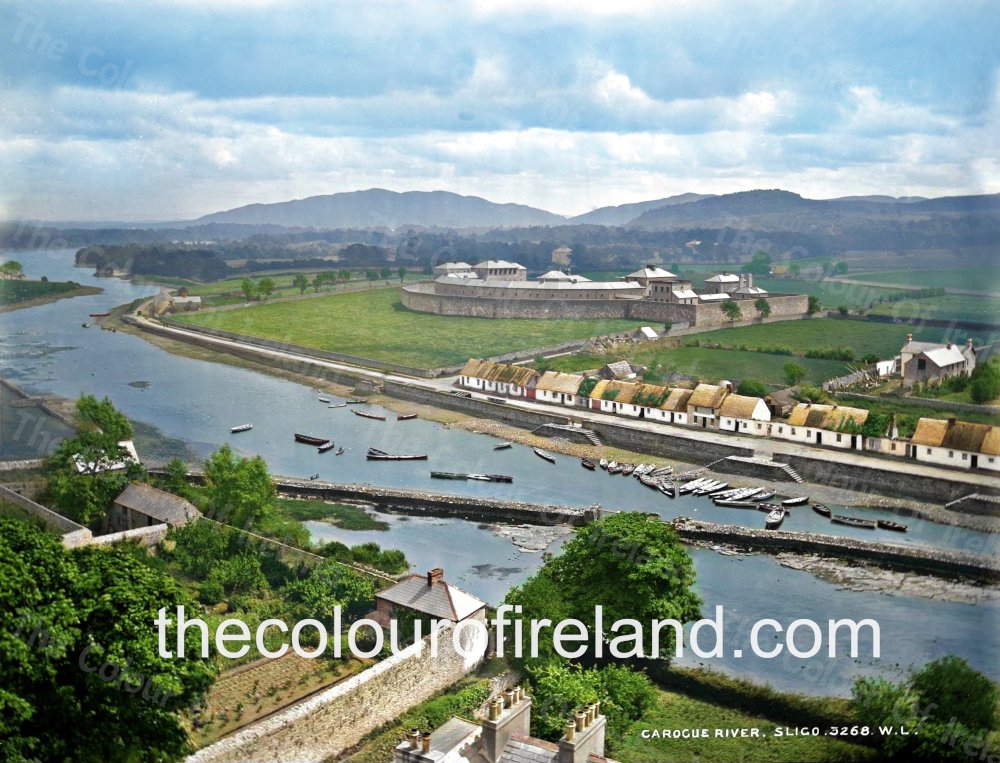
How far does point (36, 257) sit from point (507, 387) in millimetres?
20994

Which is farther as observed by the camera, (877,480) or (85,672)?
(877,480)

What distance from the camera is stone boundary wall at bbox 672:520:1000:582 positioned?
32.9 ft

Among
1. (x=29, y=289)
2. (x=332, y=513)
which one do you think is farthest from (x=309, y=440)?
(x=29, y=289)

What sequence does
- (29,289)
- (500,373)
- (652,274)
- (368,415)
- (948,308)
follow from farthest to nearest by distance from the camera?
(652,274) < (29,289) < (500,373) < (948,308) < (368,415)

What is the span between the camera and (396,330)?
2652 cm

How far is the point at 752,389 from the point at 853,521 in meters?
4.81

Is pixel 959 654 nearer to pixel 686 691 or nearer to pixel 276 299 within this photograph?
pixel 686 691

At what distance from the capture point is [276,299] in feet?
105

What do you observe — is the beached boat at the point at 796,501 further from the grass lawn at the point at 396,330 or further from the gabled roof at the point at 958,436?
the grass lawn at the point at 396,330

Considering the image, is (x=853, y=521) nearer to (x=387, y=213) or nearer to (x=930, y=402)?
(x=930, y=402)

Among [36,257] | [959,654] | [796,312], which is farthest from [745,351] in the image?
[36,257]

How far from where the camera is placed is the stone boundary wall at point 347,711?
595 centimetres

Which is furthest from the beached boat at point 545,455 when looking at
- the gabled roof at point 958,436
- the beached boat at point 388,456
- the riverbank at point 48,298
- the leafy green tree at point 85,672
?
the riverbank at point 48,298

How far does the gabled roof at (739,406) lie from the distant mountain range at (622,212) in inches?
160
